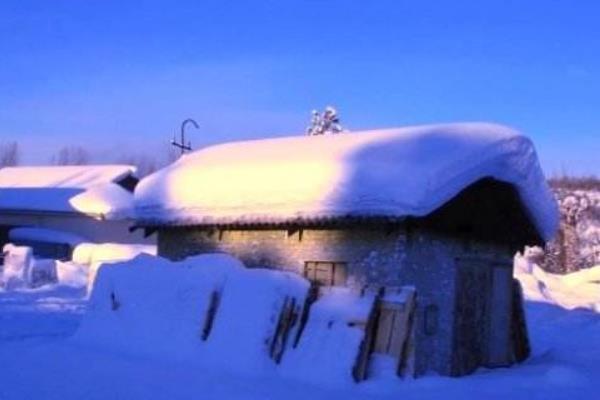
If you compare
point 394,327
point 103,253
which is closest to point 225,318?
point 394,327

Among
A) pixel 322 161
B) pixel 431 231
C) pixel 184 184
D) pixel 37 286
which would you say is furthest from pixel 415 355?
pixel 37 286

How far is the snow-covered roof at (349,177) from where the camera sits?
13.0 metres

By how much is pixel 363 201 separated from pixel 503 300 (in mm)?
4679

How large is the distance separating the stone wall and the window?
9 centimetres

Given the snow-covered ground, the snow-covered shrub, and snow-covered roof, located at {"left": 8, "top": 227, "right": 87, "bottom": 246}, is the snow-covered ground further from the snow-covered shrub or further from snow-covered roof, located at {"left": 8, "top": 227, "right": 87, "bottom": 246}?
snow-covered roof, located at {"left": 8, "top": 227, "right": 87, "bottom": 246}

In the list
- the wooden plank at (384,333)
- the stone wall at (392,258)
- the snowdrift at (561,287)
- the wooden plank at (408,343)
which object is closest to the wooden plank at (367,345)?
the wooden plank at (384,333)

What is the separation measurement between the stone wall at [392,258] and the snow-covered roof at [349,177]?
0.74 m

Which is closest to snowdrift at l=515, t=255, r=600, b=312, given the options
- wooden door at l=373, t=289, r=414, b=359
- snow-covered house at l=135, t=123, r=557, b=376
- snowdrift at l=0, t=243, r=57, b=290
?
snow-covered house at l=135, t=123, r=557, b=376

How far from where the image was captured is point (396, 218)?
12680mm

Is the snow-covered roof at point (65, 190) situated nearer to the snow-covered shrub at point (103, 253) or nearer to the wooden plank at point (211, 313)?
the snow-covered shrub at point (103, 253)

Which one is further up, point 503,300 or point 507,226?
point 507,226

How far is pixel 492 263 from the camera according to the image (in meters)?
15.9

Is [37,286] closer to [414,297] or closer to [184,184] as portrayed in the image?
[184,184]

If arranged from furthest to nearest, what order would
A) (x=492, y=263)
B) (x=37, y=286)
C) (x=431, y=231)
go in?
(x=37, y=286) < (x=492, y=263) < (x=431, y=231)
